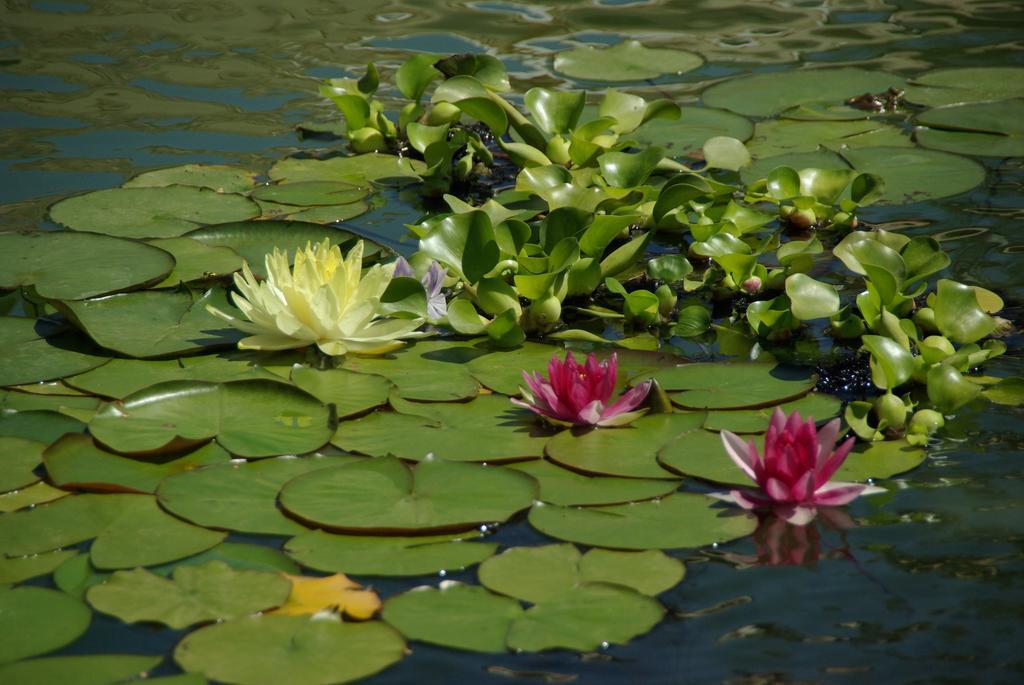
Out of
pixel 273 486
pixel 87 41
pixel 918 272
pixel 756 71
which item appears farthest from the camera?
pixel 87 41

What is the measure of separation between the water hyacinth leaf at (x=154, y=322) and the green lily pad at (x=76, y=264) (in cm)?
7

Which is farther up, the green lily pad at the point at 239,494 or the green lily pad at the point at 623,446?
the green lily pad at the point at 623,446

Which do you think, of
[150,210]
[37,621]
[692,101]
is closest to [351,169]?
[150,210]

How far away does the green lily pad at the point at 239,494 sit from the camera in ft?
6.45

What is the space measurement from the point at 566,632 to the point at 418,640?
0.22m

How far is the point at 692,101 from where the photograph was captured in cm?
434

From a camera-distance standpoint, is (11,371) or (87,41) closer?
(11,371)

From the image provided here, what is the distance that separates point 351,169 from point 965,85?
2354mm

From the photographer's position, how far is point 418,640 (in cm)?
168

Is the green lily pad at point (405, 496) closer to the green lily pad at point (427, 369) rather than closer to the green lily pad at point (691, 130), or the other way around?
the green lily pad at point (427, 369)

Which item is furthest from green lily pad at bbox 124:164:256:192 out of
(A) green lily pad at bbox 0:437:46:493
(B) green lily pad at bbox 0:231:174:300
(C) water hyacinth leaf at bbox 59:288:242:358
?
(A) green lily pad at bbox 0:437:46:493

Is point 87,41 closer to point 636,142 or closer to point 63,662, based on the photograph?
point 636,142

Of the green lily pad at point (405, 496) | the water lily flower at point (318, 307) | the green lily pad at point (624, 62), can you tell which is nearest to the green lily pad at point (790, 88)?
the green lily pad at point (624, 62)

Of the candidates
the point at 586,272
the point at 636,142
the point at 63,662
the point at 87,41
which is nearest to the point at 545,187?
the point at 586,272
